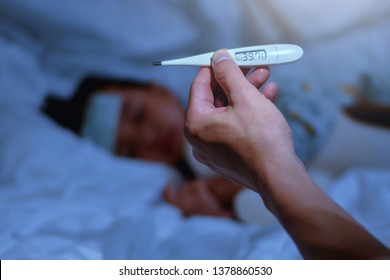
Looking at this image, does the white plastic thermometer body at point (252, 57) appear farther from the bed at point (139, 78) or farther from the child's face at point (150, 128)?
the child's face at point (150, 128)

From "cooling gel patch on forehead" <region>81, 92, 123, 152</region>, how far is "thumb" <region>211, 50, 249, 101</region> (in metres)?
0.60

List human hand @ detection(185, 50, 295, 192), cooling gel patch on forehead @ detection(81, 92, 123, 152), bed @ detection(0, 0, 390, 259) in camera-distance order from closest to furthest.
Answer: human hand @ detection(185, 50, 295, 192) < bed @ detection(0, 0, 390, 259) < cooling gel patch on forehead @ detection(81, 92, 123, 152)

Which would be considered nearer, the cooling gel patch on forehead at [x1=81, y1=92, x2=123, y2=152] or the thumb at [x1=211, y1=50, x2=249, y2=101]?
the thumb at [x1=211, y1=50, x2=249, y2=101]

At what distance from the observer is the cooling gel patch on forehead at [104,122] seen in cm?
105

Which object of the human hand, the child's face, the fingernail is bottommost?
the human hand

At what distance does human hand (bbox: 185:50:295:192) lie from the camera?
1.40ft

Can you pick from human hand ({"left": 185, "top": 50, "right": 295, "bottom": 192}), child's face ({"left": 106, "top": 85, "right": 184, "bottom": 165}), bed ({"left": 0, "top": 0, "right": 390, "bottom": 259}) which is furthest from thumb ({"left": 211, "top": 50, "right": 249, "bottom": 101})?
child's face ({"left": 106, "top": 85, "right": 184, "bottom": 165})

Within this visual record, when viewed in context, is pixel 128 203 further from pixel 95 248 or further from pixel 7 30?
pixel 7 30

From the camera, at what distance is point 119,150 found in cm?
107

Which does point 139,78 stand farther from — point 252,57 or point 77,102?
point 252,57

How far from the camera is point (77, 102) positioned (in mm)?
1130

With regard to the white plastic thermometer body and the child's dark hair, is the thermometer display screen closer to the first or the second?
the white plastic thermometer body

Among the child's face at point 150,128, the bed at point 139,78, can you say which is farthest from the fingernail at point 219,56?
the child's face at point 150,128

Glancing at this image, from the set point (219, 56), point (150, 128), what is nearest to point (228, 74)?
point (219, 56)
